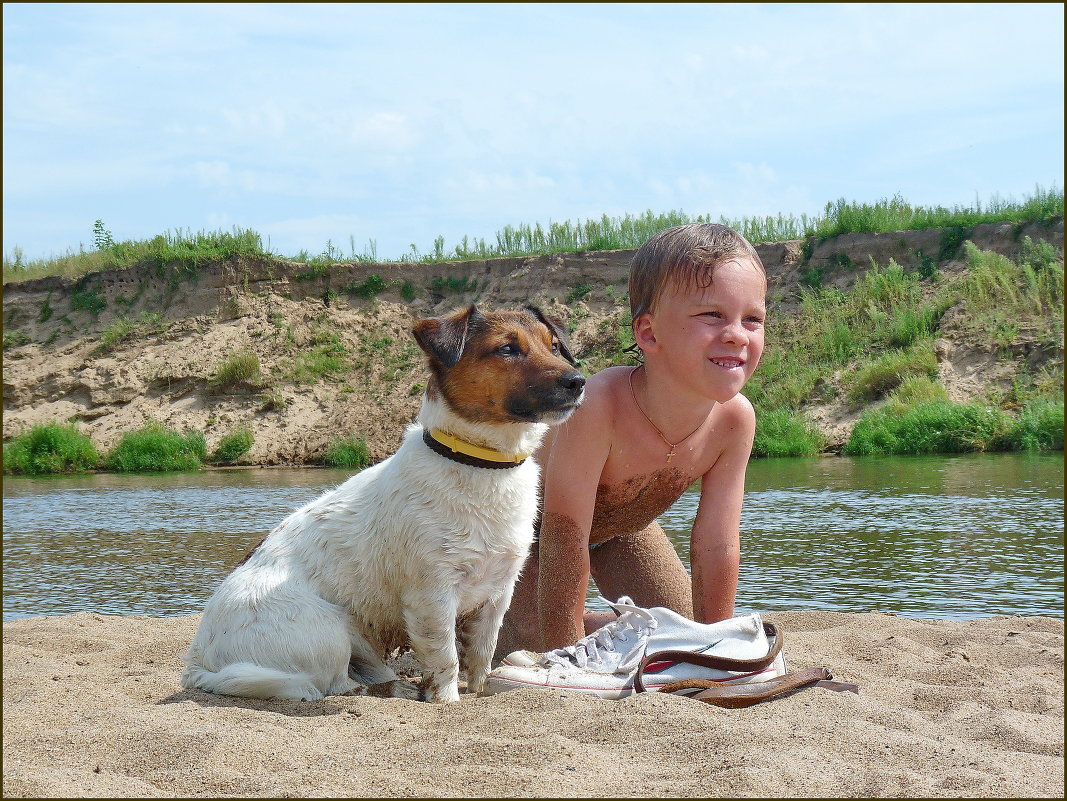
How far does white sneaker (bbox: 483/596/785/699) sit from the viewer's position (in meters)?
3.64

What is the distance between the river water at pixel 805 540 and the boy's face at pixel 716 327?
226 centimetres

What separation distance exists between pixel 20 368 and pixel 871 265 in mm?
23749

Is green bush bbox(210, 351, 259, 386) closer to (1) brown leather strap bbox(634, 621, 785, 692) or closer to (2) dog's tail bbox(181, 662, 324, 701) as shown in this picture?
(2) dog's tail bbox(181, 662, 324, 701)

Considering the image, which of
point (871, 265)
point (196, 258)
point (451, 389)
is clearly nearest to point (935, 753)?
point (451, 389)

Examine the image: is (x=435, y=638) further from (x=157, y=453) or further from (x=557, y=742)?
(x=157, y=453)

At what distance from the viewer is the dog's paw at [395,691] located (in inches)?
156

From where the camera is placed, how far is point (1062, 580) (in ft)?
20.3

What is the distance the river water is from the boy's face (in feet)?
7.43

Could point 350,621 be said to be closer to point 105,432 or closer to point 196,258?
point 105,432

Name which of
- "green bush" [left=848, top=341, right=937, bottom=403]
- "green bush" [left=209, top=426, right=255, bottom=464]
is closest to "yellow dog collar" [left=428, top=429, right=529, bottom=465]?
"green bush" [left=848, top=341, right=937, bottom=403]

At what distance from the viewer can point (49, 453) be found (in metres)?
22.0

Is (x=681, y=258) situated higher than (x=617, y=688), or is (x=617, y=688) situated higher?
(x=681, y=258)

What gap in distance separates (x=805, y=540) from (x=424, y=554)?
535 cm

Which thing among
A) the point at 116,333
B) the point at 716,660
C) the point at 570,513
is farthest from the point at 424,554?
the point at 116,333
